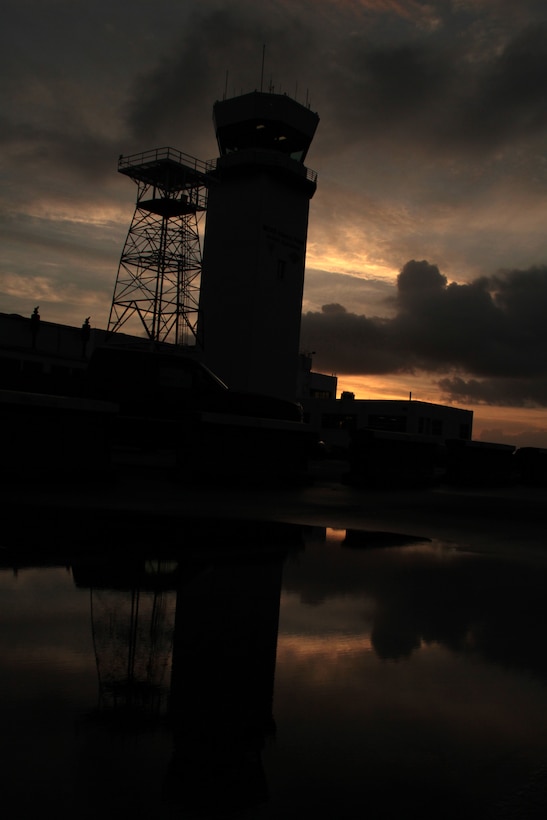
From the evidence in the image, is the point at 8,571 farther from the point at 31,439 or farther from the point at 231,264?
the point at 231,264

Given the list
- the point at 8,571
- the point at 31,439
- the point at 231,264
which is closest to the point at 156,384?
the point at 31,439

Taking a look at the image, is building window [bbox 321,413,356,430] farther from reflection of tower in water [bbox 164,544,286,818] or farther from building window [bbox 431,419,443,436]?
reflection of tower in water [bbox 164,544,286,818]

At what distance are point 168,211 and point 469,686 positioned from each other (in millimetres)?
60725

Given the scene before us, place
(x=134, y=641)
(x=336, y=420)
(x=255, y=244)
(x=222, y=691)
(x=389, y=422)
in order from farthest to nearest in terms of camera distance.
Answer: (x=336, y=420), (x=389, y=422), (x=255, y=244), (x=134, y=641), (x=222, y=691)

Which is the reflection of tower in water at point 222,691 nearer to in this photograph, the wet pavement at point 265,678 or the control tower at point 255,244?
the wet pavement at point 265,678

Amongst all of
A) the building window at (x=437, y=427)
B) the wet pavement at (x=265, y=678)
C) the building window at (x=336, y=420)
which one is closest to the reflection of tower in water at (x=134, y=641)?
the wet pavement at (x=265, y=678)

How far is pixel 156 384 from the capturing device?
1636 centimetres

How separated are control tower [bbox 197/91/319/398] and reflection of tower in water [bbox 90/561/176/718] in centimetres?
5825

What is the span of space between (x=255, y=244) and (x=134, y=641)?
62.4m

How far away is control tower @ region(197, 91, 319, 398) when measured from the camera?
6397 centimetres

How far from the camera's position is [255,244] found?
63.8m

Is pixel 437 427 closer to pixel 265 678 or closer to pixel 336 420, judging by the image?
pixel 336 420

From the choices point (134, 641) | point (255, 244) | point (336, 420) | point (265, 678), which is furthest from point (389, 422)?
point (265, 678)

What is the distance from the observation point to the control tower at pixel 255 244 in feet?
210
